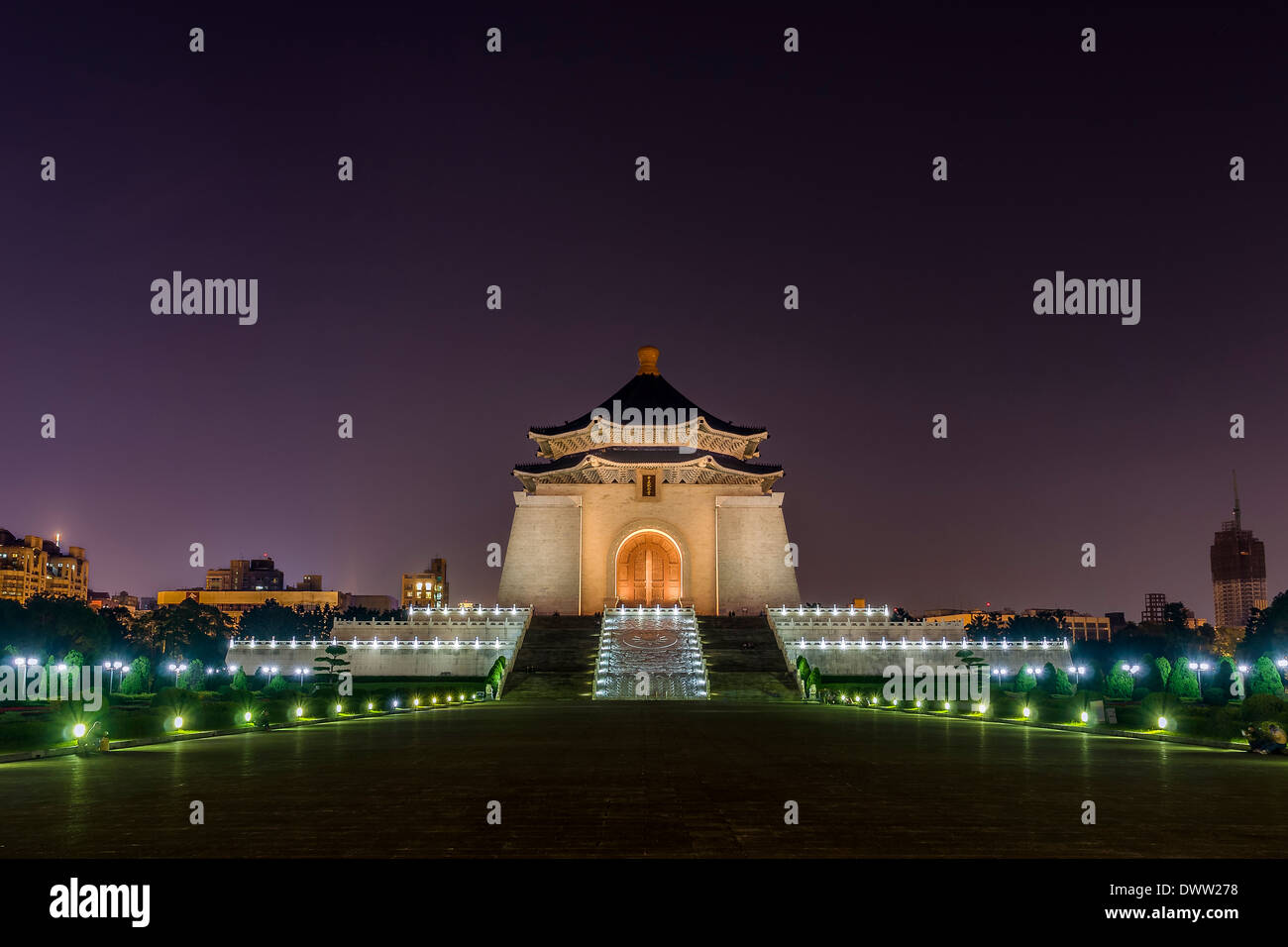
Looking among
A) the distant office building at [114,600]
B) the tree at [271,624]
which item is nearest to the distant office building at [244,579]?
the distant office building at [114,600]

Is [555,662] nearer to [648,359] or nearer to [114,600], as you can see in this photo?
[648,359]

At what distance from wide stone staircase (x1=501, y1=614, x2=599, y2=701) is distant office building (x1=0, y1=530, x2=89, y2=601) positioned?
103243mm

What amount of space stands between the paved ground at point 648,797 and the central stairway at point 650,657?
54.0ft

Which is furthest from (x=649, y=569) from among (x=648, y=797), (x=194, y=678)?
(x=648, y=797)

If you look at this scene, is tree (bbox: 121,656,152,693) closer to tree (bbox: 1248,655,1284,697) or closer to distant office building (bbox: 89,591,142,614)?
tree (bbox: 1248,655,1284,697)

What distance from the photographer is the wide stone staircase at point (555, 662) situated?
32.2m

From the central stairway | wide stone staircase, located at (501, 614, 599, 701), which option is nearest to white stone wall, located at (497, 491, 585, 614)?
wide stone staircase, located at (501, 614, 599, 701)

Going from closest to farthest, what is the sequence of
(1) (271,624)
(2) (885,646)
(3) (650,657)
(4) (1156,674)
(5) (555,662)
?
1. (4) (1156,674)
2. (3) (650,657)
3. (5) (555,662)
4. (2) (885,646)
5. (1) (271,624)

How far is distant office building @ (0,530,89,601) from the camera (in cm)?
12475

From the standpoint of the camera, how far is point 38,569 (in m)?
130

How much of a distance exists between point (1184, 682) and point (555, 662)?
20.4 metres

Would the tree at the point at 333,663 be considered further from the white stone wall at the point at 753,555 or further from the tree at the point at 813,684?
the white stone wall at the point at 753,555
